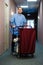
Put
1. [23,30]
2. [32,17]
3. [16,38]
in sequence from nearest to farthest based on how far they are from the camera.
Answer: [23,30]
[16,38]
[32,17]

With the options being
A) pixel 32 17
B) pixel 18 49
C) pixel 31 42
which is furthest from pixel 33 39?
pixel 32 17

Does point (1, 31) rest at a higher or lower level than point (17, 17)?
lower

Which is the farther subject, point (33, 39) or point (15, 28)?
point (15, 28)

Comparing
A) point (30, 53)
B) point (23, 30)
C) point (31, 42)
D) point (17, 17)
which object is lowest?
point (30, 53)

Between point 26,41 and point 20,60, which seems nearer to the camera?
point 20,60

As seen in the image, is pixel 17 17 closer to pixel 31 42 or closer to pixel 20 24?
pixel 20 24

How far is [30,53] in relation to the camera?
5.76m

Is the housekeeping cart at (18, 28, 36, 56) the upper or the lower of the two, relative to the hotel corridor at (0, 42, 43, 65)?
upper

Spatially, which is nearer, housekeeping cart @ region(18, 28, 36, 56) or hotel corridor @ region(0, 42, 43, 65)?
hotel corridor @ region(0, 42, 43, 65)

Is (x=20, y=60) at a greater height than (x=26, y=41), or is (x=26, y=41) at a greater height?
(x=26, y=41)

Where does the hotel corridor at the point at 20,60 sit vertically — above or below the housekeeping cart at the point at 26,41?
below

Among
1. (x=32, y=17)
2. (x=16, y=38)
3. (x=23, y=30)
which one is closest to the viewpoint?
(x=23, y=30)

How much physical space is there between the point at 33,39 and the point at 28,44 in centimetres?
23

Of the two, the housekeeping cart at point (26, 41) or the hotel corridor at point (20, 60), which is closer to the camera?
the hotel corridor at point (20, 60)
